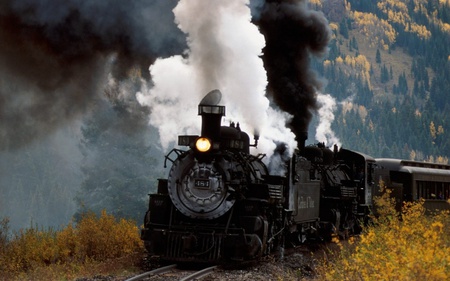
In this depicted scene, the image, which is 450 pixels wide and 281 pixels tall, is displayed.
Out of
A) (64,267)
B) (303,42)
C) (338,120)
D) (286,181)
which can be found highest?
(338,120)

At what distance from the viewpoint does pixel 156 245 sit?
14.0m

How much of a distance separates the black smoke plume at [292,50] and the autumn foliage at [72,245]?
23.9ft

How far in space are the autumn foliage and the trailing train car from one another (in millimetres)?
11218

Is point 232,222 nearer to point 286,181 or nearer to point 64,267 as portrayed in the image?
point 286,181

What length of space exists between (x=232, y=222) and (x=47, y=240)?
6074 millimetres

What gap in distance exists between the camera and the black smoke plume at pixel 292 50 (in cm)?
2238

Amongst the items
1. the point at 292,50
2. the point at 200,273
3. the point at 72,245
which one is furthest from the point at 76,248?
the point at 292,50

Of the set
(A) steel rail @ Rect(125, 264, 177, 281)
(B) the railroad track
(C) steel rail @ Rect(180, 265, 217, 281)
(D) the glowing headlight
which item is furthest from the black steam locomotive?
(C) steel rail @ Rect(180, 265, 217, 281)

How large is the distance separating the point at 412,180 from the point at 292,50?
27.5ft

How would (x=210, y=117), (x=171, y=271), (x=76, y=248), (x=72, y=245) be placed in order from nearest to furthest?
(x=171, y=271) → (x=210, y=117) → (x=76, y=248) → (x=72, y=245)

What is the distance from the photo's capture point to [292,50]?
23.3m

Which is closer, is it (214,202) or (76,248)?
(214,202)

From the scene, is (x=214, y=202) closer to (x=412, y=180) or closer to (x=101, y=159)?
(x=412, y=180)

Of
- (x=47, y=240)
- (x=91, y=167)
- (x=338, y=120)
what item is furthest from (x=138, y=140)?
(x=338, y=120)
